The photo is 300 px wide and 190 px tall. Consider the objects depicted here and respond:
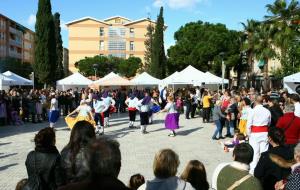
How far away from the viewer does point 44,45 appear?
46.7m

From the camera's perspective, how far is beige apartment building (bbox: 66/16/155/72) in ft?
323

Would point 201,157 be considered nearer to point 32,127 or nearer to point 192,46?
point 32,127

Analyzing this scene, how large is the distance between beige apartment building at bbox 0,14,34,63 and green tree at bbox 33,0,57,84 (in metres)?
44.2

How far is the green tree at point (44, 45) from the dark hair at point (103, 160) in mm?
44976

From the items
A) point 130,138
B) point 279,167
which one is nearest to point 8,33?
point 130,138

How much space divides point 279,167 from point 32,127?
1674cm

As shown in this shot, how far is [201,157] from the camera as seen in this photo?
12172 mm

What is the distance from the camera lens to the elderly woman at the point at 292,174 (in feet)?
13.8

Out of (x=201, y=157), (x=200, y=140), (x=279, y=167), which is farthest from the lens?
(x=200, y=140)

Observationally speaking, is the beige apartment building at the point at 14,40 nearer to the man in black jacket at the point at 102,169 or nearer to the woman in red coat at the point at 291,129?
the woman in red coat at the point at 291,129

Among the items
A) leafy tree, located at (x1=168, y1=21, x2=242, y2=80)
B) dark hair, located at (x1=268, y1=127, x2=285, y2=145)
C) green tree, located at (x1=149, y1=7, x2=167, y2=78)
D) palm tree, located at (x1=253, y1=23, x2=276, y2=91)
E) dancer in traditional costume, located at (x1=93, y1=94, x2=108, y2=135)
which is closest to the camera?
dark hair, located at (x1=268, y1=127, x2=285, y2=145)

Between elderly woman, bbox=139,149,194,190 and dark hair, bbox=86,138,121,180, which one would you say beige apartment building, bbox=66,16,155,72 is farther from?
dark hair, bbox=86,138,121,180

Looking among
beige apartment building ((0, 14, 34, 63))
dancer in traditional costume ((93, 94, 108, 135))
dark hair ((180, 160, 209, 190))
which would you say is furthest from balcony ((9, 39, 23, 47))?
dark hair ((180, 160, 209, 190))

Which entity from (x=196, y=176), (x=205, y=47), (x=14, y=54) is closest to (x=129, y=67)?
(x=205, y=47)
